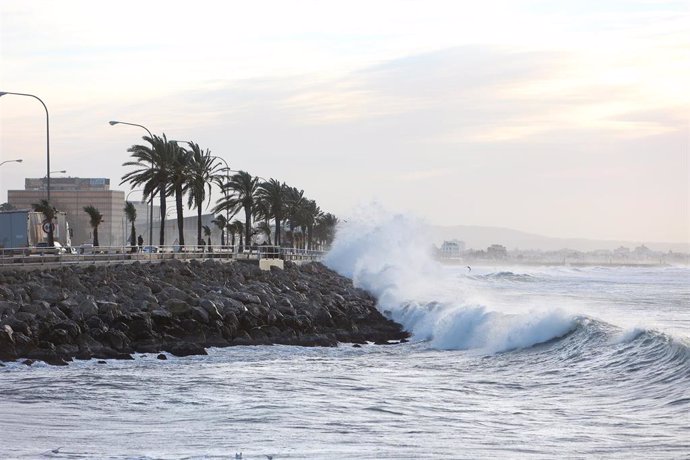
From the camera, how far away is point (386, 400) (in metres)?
17.0

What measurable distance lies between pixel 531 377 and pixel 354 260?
4820 cm

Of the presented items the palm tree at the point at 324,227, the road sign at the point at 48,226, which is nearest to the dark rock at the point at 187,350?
the road sign at the point at 48,226

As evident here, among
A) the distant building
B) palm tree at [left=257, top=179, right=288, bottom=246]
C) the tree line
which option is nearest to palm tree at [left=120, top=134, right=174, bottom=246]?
the tree line

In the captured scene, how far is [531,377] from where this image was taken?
67.1ft

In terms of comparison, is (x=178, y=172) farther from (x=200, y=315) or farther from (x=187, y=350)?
(x=187, y=350)

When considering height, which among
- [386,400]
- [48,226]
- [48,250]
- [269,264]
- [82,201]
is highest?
[82,201]

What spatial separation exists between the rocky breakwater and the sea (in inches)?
54.7

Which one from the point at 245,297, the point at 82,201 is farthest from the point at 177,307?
the point at 82,201

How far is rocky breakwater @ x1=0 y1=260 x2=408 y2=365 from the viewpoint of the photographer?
24312 mm

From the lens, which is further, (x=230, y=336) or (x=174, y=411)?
(x=230, y=336)

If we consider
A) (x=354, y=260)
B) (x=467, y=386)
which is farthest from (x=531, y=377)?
(x=354, y=260)

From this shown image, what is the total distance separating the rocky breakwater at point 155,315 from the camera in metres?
24.3

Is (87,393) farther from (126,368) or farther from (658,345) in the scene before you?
(658,345)

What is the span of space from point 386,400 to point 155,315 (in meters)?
11.1
